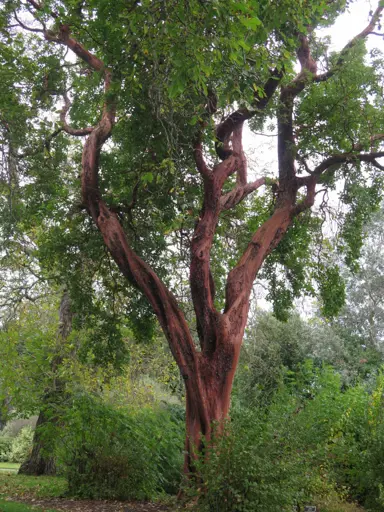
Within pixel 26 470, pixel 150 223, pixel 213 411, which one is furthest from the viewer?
pixel 26 470

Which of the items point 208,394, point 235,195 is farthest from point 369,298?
point 208,394

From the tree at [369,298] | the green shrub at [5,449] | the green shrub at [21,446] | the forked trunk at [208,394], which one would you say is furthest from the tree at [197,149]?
the green shrub at [5,449]

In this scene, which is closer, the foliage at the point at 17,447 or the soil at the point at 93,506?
the soil at the point at 93,506

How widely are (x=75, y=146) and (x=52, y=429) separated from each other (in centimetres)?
709

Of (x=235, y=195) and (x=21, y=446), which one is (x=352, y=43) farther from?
(x=21, y=446)

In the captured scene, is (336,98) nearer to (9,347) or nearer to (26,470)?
(9,347)

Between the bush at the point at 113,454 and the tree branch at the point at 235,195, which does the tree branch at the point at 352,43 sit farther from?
the bush at the point at 113,454

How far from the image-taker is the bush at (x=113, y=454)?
26.8 ft

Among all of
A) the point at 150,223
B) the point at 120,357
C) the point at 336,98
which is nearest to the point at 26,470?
the point at 120,357

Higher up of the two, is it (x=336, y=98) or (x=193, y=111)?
(x=336, y=98)

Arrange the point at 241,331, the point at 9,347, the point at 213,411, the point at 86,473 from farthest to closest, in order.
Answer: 1. the point at 9,347
2. the point at 86,473
3. the point at 241,331
4. the point at 213,411

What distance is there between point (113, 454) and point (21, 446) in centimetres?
1561

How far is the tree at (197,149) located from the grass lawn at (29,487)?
3290mm

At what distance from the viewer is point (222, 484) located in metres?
5.48
